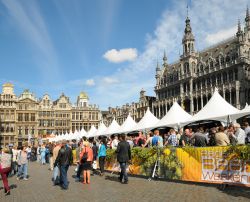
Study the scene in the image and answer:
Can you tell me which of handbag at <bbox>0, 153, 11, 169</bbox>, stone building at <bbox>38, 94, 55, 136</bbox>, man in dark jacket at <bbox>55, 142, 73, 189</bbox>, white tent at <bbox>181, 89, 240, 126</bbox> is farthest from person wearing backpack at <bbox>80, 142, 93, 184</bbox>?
stone building at <bbox>38, 94, 55, 136</bbox>

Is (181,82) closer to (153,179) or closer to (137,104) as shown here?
(137,104)

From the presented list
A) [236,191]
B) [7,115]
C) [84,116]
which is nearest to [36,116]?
[7,115]

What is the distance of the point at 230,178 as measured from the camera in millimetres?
10812

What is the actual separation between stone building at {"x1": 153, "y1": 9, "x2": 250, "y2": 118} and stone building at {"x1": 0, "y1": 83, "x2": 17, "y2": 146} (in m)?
35.3

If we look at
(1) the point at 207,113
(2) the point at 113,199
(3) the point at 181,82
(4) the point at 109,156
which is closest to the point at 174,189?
(2) the point at 113,199

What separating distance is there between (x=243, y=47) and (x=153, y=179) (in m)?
42.1

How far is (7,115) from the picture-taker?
78.2m

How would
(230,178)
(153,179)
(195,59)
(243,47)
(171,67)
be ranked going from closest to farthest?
(230,178), (153,179), (243,47), (195,59), (171,67)

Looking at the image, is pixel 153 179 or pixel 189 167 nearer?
pixel 189 167

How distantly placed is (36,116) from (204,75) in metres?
45.0

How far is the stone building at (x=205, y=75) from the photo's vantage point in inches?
1951

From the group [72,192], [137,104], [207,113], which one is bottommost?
[72,192]

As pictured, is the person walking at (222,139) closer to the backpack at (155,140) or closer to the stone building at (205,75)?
the backpack at (155,140)

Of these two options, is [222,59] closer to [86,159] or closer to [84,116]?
[84,116]
